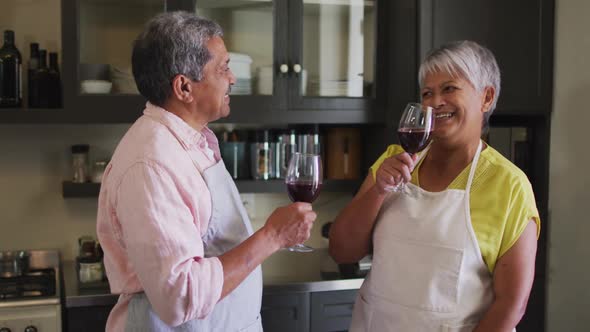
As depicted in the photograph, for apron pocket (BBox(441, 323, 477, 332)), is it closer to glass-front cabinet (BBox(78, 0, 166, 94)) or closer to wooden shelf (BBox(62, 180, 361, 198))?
wooden shelf (BBox(62, 180, 361, 198))

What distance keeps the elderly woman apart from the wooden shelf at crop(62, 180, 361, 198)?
0.99 meters

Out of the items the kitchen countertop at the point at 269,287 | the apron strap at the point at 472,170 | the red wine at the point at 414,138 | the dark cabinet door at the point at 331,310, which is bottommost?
the dark cabinet door at the point at 331,310

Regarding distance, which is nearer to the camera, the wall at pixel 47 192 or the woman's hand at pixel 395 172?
the woman's hand at pixel 395 172

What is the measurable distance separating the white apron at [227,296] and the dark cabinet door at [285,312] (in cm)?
83

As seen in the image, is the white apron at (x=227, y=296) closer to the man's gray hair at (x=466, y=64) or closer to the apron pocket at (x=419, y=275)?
the apron pocket at (x=419, y=275)

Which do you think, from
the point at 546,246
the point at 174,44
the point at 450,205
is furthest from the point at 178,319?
the point at 546,246

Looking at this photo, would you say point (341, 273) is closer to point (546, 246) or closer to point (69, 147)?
point (546, 246)

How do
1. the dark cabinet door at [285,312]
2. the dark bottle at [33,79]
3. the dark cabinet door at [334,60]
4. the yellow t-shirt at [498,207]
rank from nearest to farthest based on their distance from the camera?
the yellow t-shirt at [498,207] → the dark cabinet door at [285,312] → the dark bottle at [33,79] → the dark cabinet door at [334,60]

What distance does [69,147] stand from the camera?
8.38 ft

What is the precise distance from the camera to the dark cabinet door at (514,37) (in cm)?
238

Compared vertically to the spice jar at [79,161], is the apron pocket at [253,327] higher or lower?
lower

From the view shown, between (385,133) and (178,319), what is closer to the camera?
(178,319)

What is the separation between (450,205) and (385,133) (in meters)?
1.18

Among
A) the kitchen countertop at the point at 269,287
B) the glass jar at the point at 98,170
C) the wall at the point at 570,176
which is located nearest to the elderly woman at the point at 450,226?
the kitchen countertop at the point at 269,287
